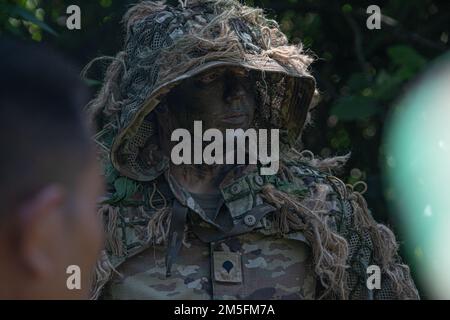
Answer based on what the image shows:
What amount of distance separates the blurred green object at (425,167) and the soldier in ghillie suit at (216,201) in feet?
3.15

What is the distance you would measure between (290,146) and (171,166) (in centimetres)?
31

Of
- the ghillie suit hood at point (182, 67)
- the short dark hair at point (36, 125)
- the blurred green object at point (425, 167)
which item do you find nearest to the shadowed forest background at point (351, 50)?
the blurred green object at point (425, 167)

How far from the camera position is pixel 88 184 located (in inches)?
47.3

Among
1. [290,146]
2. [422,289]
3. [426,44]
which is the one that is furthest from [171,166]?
[426,44]

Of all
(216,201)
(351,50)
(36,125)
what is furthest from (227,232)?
(351,50)

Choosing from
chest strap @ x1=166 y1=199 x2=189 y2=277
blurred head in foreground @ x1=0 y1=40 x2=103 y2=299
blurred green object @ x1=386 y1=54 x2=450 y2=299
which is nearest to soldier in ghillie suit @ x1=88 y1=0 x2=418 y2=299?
chest strap @ x1=166 y1=199 x2=189 y2=277

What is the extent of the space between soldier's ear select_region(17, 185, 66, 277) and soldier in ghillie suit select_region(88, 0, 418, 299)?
47.7 inches

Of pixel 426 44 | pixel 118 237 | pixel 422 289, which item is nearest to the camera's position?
pixel 118 237

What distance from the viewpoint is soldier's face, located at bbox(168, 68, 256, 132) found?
2.40 metres

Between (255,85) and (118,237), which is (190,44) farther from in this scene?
(118,237)

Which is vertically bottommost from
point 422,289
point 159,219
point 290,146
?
point 422,289

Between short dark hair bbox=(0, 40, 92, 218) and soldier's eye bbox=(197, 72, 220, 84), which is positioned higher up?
soldier's eye bbox=(197, 72, 220, 84)

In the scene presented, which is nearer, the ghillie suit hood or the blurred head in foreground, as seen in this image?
the blurred head in foreground

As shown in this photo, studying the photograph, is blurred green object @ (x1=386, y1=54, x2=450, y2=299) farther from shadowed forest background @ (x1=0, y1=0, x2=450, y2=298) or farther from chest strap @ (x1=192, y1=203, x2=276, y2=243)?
chest strap @ (x1=192, y1=203, x2=276, y2=243)
